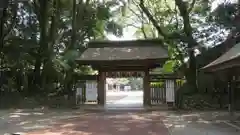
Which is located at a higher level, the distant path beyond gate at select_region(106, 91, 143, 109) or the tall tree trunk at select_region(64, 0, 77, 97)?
the tall tree trunk at select_region(64, 0, 77, 97)

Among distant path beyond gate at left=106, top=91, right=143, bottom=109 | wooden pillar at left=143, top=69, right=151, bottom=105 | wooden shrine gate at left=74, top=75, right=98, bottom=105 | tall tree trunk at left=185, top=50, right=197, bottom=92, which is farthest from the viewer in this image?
wooden shrine gate at left=74, top=75, right=98, bottom=105

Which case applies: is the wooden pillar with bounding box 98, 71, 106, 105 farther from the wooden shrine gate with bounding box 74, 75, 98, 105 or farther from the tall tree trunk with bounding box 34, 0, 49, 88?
the tall tree trunk with bounding box 34, 0, 49, 88

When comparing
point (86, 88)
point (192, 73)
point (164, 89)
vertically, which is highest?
point (192, 73)

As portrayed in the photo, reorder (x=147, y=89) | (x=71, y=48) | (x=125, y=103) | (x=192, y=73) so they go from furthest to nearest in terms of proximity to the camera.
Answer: (x=125, y=103), (x=71, y=48), (x=147, y=89), (x=192, y=73)

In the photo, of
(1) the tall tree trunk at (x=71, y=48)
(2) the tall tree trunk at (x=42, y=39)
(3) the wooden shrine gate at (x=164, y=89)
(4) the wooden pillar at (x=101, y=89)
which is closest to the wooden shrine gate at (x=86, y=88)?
(4) the wooden pillar at (x=101, y=89)

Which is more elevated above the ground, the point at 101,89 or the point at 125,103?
the point at 101,89

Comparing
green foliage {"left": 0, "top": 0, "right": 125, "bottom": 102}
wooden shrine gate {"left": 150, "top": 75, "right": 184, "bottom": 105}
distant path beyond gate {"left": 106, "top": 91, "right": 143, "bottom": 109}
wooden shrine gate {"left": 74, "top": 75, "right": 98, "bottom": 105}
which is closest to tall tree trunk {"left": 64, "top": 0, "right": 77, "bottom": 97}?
green foliage {"left": 0, "top": 0, "right": 125, "bottom": 102}

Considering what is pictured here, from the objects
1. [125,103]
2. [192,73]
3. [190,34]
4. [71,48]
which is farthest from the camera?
[125,103]

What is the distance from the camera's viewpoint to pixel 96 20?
2753 centimetres

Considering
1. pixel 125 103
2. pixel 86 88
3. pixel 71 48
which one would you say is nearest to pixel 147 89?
pixel 125 103

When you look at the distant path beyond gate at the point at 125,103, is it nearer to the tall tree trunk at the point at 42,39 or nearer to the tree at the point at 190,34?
the tree at the point at 190,34

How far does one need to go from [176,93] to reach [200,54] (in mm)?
3347

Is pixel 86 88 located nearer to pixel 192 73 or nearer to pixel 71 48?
pixel 71 48

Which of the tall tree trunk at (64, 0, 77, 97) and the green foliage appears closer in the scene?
the green foliage
